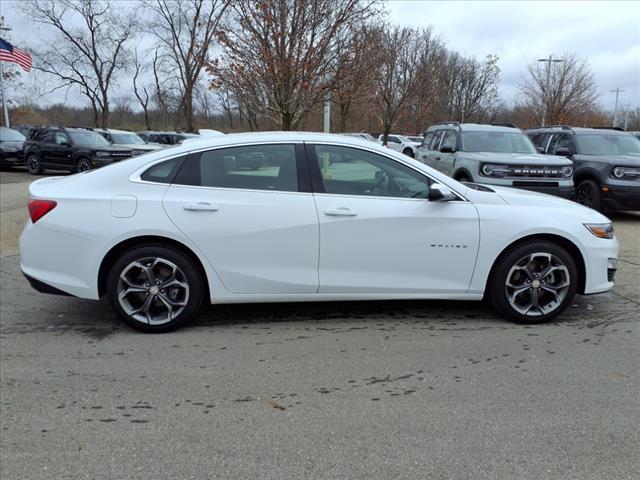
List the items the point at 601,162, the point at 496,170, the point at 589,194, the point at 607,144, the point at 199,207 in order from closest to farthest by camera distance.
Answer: the point at 199,207 < the point at 496,170 < the point at 601,162 < the point at 589,194 < the point at 607,144

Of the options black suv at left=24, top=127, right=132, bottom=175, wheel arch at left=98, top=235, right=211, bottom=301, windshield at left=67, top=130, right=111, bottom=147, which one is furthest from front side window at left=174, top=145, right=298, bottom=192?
windshield at left=67, top=130, right=111, bottom=147

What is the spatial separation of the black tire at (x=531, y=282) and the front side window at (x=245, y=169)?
1.89m

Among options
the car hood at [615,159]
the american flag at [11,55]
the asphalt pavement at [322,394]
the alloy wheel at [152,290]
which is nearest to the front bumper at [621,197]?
the car hood at [615,159]

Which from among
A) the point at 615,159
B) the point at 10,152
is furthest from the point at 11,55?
the point at 615,159

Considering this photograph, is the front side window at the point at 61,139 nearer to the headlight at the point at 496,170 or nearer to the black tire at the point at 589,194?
the headlight at the point at 496,170

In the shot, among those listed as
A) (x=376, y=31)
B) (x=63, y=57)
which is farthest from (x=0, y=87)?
(x=376, y=31)

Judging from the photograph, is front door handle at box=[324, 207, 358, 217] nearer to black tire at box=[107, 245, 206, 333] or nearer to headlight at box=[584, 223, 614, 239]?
black tire at box=[107, 245, 206, 333]

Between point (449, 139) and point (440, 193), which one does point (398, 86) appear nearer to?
point (449, 139)

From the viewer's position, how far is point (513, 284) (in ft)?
14.6

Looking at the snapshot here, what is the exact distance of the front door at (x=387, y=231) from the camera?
13.8 feet

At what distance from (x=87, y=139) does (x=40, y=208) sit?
53.0 ft

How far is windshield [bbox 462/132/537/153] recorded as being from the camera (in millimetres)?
10227

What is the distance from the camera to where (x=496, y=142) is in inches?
409

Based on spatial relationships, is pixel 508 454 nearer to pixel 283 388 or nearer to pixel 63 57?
pixel 283 388
